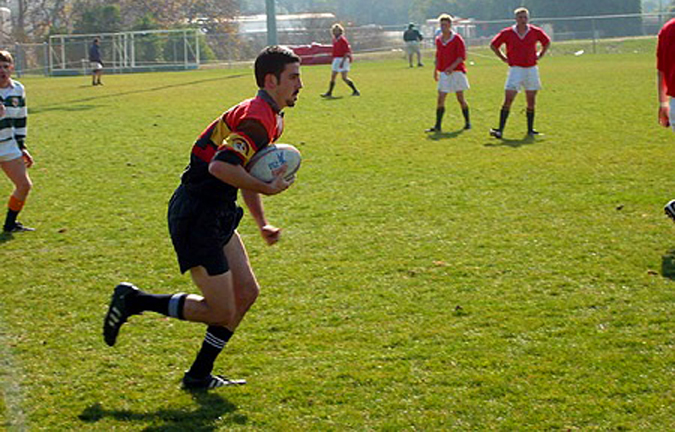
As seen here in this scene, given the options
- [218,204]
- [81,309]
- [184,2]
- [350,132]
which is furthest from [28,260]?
[184,2]

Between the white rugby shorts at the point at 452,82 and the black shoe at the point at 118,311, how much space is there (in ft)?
38.3

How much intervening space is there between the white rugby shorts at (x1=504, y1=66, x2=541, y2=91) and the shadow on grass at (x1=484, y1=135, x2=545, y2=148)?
0.81m

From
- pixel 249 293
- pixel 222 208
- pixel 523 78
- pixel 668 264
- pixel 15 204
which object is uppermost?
pixel 523 78

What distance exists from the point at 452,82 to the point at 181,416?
1233 centimetres

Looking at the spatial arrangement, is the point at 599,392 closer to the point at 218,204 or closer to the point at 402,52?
the point at 218,204

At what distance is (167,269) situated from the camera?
7.62 meters

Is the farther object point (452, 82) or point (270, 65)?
point (452, 82)

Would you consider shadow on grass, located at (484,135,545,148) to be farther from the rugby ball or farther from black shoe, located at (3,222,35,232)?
the rugby ball

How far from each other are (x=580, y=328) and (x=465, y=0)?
319 ft

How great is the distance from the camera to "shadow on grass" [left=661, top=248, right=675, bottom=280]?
6959mm

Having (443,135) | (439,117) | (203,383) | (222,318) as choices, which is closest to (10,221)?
(203,383)

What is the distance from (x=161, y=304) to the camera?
5.07m

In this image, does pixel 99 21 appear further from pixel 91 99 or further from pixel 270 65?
pixel 270 65

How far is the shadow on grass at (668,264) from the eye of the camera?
6959 millimetres
